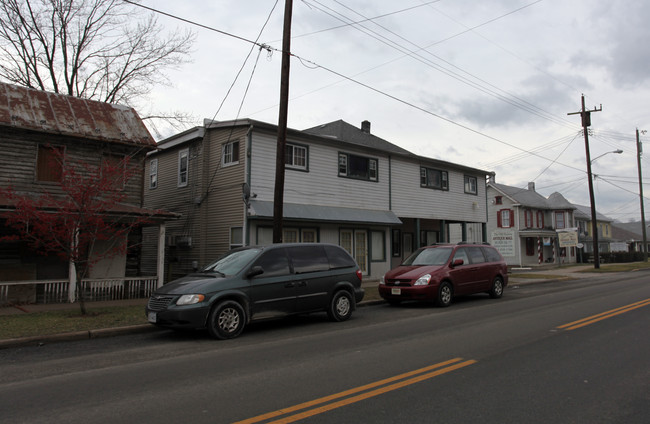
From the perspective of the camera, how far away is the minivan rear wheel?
12133 millimetres

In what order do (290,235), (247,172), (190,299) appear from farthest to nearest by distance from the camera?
(290,235)
(247,172)
(190,299)

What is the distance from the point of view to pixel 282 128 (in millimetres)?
12195

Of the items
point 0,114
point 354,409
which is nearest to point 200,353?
point 354,409

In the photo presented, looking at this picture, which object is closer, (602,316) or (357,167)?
(602,316)

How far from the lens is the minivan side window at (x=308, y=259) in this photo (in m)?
9.49

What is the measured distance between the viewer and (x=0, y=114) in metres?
14.1

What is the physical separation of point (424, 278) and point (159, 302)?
22.3ft

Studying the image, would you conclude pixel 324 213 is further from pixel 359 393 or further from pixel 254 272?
pixel 359 393

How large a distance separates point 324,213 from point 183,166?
263 inches

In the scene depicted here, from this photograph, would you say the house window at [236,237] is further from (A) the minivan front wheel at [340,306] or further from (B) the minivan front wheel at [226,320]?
(B) the minivan front wheel at [226,320]

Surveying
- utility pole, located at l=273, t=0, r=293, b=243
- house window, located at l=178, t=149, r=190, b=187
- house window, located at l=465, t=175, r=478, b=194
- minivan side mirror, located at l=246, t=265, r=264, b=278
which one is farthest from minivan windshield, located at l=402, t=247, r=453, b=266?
house window, located at l=465, t=175, r=478, b=194

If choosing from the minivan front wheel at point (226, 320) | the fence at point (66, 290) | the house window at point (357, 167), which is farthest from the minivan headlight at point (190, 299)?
the house window at point (357, 167)

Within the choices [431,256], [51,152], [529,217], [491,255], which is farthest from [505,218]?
[51,152]

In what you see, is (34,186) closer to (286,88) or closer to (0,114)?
(0,114)
